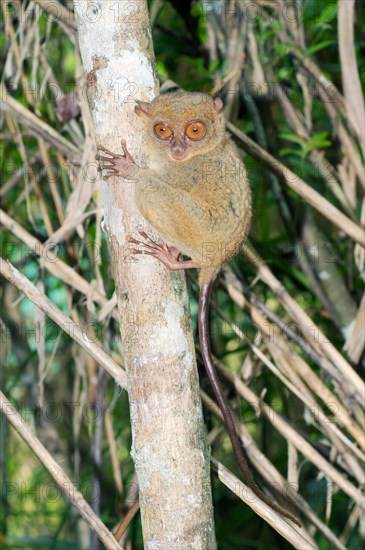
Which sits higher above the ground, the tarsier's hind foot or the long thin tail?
the tarsier's hind foot

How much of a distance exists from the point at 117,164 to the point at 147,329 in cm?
53

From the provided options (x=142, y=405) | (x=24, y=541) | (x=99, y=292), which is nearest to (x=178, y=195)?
(x=99, y=292)

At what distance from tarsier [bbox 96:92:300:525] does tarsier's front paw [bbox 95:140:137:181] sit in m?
0.05

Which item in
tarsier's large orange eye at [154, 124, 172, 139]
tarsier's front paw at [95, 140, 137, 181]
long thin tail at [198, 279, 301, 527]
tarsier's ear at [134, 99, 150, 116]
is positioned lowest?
long thin tail at [198, 279, 301, 527]

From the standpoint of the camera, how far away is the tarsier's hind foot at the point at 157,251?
2.11 metres

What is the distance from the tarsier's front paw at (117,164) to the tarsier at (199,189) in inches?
2.1

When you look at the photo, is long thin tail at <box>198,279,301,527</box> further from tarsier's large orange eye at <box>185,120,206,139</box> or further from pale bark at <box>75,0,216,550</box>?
tarsier's large orange eye at <box>185,120,206,139</box>

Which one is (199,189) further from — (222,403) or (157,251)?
(222,403)

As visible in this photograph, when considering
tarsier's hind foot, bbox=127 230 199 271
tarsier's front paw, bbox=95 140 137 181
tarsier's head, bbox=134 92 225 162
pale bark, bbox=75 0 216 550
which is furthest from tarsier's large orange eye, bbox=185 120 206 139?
tarsier's hind foot, bbox=127 230 199 271

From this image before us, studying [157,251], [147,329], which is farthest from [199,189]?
[147,329]

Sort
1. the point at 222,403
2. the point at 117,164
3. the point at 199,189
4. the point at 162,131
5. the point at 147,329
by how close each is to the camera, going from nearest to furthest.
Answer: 1. the point at 147,329
2. the point at 117,164
3. the point at 222,403
4. the point at 162,131
5. the point at 199,189

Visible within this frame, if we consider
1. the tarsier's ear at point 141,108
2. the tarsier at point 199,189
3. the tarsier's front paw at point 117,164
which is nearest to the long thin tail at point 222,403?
the tarsier at point 199,189

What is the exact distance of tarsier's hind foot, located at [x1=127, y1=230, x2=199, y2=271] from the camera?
2.11 metres

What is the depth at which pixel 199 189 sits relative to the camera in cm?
275
